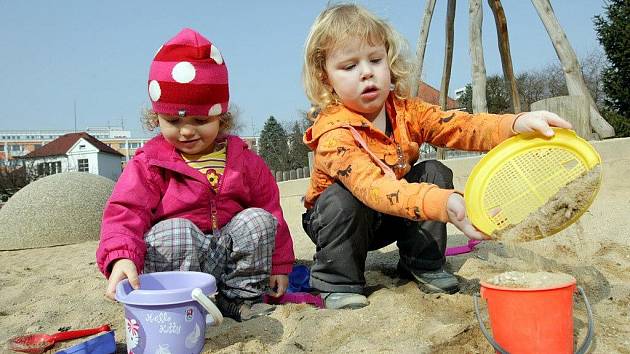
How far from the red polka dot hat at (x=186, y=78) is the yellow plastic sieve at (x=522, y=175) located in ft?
3.56

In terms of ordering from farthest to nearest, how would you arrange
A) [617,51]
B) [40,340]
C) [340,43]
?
[617,51]
[340,43]
[40,340]

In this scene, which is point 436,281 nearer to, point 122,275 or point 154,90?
point 122,275

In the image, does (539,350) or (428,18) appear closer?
(539,350)

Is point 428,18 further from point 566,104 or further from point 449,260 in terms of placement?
point 449,260

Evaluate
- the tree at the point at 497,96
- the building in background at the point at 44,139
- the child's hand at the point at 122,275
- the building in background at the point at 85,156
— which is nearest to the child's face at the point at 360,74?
the child's hand at the point at 122,275

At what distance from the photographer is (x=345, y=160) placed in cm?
196

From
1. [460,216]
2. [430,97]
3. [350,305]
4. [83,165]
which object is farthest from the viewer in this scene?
[83,165]

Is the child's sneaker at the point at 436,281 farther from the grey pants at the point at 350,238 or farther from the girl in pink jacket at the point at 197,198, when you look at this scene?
the girl in pink jacket at the point at 197,198

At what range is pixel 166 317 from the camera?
57.1 inches

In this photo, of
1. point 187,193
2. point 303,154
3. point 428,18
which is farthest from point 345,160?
point 303,154

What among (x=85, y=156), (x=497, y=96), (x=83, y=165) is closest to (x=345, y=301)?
(x=497, y=96)

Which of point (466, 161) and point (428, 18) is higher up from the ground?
point (428, 18)

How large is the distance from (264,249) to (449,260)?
39.8 inches

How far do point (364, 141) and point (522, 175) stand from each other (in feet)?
2.29
